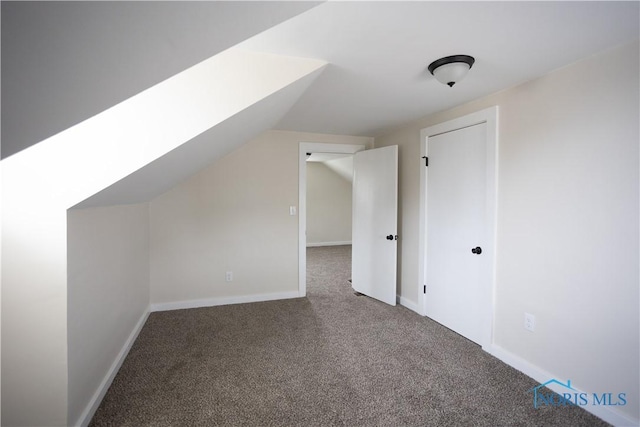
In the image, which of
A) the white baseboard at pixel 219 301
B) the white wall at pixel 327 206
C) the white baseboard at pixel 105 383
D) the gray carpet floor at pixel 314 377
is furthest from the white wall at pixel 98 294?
the white wall at pixel 327 206

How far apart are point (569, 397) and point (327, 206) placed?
663 centimetres

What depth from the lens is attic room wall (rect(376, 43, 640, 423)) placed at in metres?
1.67

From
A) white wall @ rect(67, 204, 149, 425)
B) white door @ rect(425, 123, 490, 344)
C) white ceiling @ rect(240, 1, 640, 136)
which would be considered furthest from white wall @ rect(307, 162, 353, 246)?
white ceiling @ rect(240, 1, 640, 136)

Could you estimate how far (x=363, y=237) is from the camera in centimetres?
407

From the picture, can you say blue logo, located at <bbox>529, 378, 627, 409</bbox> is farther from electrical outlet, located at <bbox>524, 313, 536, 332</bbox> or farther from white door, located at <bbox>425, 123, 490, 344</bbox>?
white door, located at <bbox>425, 123, 490, 344</bbox>

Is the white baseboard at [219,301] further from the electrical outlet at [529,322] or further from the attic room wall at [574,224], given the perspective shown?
the electrical outlet at [529,322]

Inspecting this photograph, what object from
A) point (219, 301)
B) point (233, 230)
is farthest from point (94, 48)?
point (219, 301)

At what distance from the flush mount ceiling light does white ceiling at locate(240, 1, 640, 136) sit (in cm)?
4

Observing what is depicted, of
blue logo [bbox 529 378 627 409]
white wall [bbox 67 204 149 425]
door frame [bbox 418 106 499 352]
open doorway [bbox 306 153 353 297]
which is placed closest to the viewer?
white wall [bbox 67 204 149 425]

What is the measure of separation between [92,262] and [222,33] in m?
1.68

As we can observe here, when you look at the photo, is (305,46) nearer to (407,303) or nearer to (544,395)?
(544,395)

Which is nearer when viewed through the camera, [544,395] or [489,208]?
[544,395]

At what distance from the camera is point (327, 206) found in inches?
326

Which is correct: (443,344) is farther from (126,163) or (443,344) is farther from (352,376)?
(126,163)
